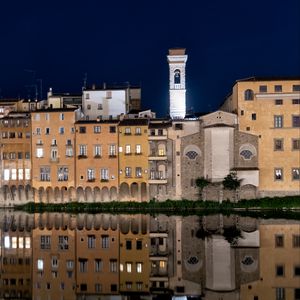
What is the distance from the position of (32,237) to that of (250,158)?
22346 mm

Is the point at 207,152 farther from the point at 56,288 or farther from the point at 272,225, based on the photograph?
the point at 56,288

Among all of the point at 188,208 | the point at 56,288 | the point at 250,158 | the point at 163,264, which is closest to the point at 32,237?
the point at 163,264

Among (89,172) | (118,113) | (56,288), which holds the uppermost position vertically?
(118,113)

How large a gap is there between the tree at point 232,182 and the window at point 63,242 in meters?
18.5

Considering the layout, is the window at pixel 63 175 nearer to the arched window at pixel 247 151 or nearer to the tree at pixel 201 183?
the tree at pixel 201 183

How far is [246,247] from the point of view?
94.9 feet

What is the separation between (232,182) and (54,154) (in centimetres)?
1549

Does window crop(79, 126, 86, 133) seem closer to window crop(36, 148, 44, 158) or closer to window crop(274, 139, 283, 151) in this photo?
window crop(36, 148, 44, 158)

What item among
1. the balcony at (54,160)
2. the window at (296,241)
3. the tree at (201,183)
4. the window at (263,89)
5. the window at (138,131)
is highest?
the window at (263,89)

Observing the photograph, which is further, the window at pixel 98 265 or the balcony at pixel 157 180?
the balcony at pixel 157 180

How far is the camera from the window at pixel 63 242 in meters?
31.8

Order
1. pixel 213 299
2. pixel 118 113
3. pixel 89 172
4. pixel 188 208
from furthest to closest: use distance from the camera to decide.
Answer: pixel 118 113, pixel 89 172, pixel 188 208, pixel 213 299

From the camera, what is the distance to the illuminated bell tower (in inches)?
2269

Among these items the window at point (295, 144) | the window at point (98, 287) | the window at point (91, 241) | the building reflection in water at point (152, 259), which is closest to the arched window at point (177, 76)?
the window at point (295, 144)
